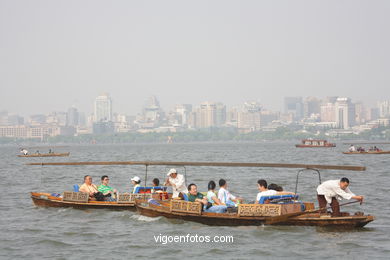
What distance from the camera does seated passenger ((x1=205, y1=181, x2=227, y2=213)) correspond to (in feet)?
72.1

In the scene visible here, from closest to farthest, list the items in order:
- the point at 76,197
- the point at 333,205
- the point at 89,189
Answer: the point at 333,205 < the point at 76,197 < the point at 89,189

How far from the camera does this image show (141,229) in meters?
22.7

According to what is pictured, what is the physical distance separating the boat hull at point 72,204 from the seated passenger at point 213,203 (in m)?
4.50

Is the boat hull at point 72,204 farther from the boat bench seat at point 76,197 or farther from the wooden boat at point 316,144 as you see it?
the wooden boat at point 316,144

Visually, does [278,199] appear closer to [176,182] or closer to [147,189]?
[176,182]

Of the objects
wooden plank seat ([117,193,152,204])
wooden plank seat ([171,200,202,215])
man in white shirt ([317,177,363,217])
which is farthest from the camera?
wooden plank seat ([117,193,152,204])

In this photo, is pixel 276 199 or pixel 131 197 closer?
pixel 276 199

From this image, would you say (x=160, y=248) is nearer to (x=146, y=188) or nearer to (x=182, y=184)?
(x=182, y=184)

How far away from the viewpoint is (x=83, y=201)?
2720 cm

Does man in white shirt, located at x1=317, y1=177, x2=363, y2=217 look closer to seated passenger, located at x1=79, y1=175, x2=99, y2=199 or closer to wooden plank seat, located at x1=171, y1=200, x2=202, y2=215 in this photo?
wooden plank seat, located at x1=171, y1=200, x2=202, y2=215

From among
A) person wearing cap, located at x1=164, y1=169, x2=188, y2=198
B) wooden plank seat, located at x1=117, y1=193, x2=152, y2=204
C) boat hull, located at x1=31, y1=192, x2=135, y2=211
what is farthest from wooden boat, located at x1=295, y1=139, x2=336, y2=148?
person wearing cap, located at x1=164, y1=169, x2=188, y2=198

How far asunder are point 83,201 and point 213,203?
675 centimetres

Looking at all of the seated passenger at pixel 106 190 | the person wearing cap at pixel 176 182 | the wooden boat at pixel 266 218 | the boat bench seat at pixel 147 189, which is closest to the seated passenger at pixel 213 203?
the wooden boat at pixel 266 218

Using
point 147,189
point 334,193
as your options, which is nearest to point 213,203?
point 334,193
